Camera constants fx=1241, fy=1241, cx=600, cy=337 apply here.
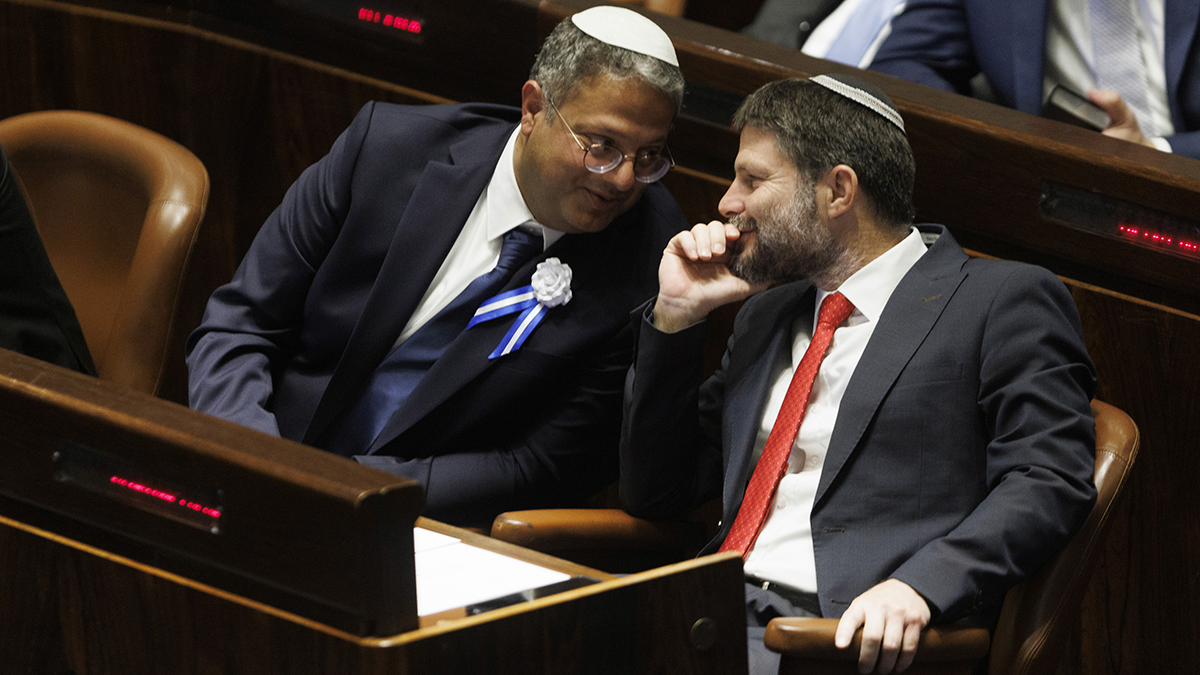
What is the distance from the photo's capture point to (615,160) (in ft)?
6.22

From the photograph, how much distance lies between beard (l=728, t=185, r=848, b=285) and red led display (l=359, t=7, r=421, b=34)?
986 mm

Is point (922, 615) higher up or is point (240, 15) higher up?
point (240, 15)

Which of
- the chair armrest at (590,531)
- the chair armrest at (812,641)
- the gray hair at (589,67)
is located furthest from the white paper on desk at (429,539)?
the gray hair at (589,67)

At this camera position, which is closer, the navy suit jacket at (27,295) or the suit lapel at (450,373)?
the navy suit jacket at (27,295)

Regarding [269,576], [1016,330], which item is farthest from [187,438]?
[1016,330]

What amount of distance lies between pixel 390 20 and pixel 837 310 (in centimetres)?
121

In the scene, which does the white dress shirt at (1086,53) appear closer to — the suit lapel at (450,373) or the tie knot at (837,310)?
the tie knot at (837,310)

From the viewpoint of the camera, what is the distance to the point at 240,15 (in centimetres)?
264

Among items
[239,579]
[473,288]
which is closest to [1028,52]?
[473,288]

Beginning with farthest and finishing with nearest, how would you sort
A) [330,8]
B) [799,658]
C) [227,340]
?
[330,8] < [227,340] < [799,658]

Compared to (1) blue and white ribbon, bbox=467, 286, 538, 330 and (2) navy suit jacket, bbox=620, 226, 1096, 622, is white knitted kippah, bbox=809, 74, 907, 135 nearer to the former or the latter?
(2) navy suit jacket, bbox=620, 226, 1096, 622

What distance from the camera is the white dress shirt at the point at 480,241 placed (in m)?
2.02

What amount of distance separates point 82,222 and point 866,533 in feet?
4.76

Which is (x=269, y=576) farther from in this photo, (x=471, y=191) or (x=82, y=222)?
(x=82, y=222)
